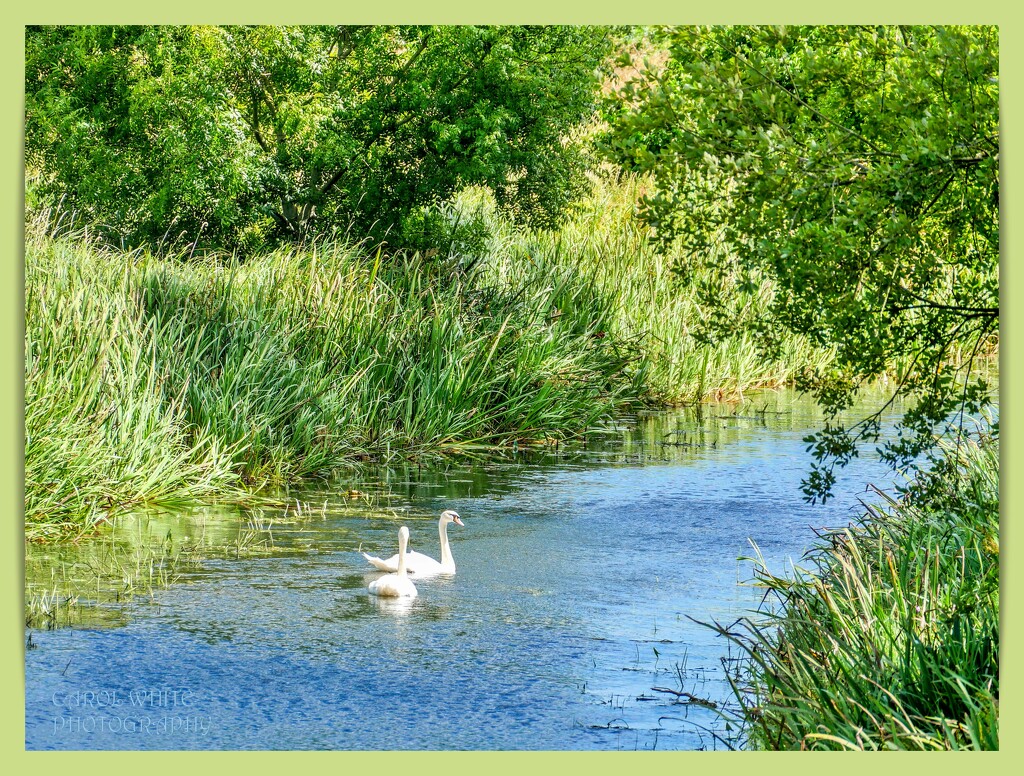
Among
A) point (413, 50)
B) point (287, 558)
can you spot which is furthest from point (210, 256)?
point (287, 558)

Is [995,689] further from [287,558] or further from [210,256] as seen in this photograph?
[210,256]

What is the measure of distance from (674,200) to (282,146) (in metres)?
9.09

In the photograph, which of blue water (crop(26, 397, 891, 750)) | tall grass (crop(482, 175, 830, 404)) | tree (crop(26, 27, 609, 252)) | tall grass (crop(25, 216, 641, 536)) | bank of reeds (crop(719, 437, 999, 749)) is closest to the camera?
bank of reeds (crop(719, 437, 999, 749))

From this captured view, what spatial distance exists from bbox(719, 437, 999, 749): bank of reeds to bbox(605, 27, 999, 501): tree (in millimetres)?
850

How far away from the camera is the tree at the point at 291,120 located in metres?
13.8

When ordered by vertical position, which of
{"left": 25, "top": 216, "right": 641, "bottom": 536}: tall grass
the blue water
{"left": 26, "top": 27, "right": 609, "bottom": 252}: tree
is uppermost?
{"left": 26, "top": 27, "right": 609, "bottom": 252}: tree

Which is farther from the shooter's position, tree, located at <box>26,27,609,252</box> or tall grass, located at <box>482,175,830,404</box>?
tall grass, located at <box>482,175,830,404</box>

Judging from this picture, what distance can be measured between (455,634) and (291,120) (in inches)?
343

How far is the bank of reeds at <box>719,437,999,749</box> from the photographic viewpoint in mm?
5180

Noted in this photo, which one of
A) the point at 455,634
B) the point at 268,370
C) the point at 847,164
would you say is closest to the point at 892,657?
the point at 847,164

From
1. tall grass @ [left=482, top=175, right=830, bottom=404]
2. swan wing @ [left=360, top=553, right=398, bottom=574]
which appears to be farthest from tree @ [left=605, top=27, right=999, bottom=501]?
tall grass @ [left=482, top=175, right=830, bottom=404]

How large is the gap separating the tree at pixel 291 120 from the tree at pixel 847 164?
7.17 meters

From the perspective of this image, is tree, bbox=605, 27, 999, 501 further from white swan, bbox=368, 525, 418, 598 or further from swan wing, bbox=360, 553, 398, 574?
swan wing, bbox=360, 553, 398, 574

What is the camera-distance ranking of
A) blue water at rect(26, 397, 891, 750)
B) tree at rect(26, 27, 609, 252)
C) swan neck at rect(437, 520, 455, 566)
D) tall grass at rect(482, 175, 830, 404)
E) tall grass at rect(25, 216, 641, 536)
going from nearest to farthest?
1. blue water at rect(26, 397, 891, 750)
2. swan neck at rect(437, 520, 455, 566)
3. tall grass at rect(25, 216, 641, 536)
4. tree at rect(26, 27, 609, 252)
5. tall grass at rect(482, 175, 830, 404)
